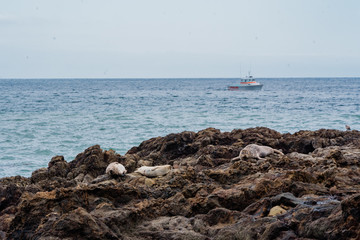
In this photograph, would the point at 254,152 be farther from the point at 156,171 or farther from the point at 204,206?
the point at 204,206

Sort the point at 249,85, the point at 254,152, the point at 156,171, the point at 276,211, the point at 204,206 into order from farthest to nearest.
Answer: the point at 249,85, the point at 254,152, the point at 156,171, the point at 204,206, the point at 276,211

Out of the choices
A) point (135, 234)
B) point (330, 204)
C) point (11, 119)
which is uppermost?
point (330, 204)

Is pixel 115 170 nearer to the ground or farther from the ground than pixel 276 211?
nearer to the ground

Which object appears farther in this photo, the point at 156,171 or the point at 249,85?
the point at 249,85

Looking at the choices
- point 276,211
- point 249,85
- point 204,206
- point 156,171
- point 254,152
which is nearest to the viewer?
point 276,211

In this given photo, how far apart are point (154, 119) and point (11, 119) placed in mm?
10694

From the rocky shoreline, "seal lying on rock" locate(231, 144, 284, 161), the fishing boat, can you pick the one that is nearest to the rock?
the rocky shoreline

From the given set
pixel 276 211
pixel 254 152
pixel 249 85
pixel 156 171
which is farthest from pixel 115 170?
pixel 249 85

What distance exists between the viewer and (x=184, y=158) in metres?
10.7

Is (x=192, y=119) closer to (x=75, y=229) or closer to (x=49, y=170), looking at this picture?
(x=49, y=170)

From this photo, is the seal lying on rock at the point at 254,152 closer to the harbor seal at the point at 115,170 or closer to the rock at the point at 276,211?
the harbor seal at the point at 115,170

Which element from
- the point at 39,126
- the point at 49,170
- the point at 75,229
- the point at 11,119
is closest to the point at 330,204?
the point at 75,229

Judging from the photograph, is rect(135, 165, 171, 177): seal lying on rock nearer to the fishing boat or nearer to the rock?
the rock

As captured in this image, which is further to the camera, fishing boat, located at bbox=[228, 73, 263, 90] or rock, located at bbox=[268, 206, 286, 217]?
fishing boat, located at bbox=[228, 73, 263, 90]
